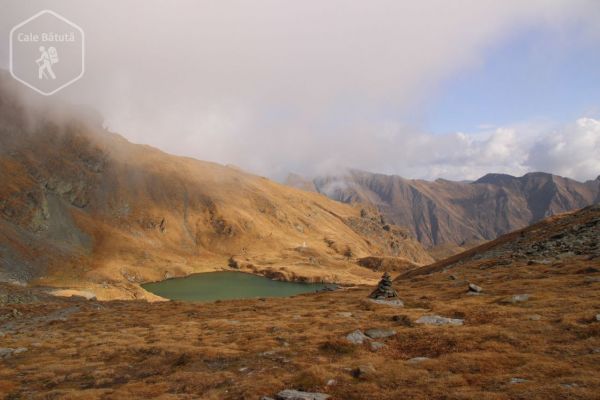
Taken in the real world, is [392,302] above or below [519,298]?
below

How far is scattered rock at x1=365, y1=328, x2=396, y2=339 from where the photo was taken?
31.6 meters

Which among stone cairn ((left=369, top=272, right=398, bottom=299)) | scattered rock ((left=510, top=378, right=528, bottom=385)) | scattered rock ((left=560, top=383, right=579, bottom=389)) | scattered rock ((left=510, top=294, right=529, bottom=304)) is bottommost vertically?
stone cairn ((left=369, top=272, right=398, bottom=299))

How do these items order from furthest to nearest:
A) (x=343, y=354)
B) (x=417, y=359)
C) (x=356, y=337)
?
(x=356, y=337)
(x=343, y=354)
(x=417, y=359)

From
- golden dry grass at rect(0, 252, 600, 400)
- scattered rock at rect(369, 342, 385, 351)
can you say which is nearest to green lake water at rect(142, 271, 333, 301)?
golden dry grass at rect(0, 252, 600, 400)

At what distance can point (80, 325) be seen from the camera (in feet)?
181

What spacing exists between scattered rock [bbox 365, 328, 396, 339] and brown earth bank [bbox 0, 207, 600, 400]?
16cm

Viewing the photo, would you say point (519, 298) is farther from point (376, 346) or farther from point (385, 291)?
point (385, 291)

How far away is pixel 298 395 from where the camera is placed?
2012 cm

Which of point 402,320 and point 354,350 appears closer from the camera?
point 354,350

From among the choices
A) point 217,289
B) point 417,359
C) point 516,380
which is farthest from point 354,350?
point 217,289

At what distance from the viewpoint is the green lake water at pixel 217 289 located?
513ft

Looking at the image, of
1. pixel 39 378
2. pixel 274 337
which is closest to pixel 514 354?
pixel 274 337

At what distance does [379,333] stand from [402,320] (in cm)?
549

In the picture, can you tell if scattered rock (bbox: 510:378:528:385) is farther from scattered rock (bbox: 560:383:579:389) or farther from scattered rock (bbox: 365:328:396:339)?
scattered rock (bbox: 365:328:396:339)
